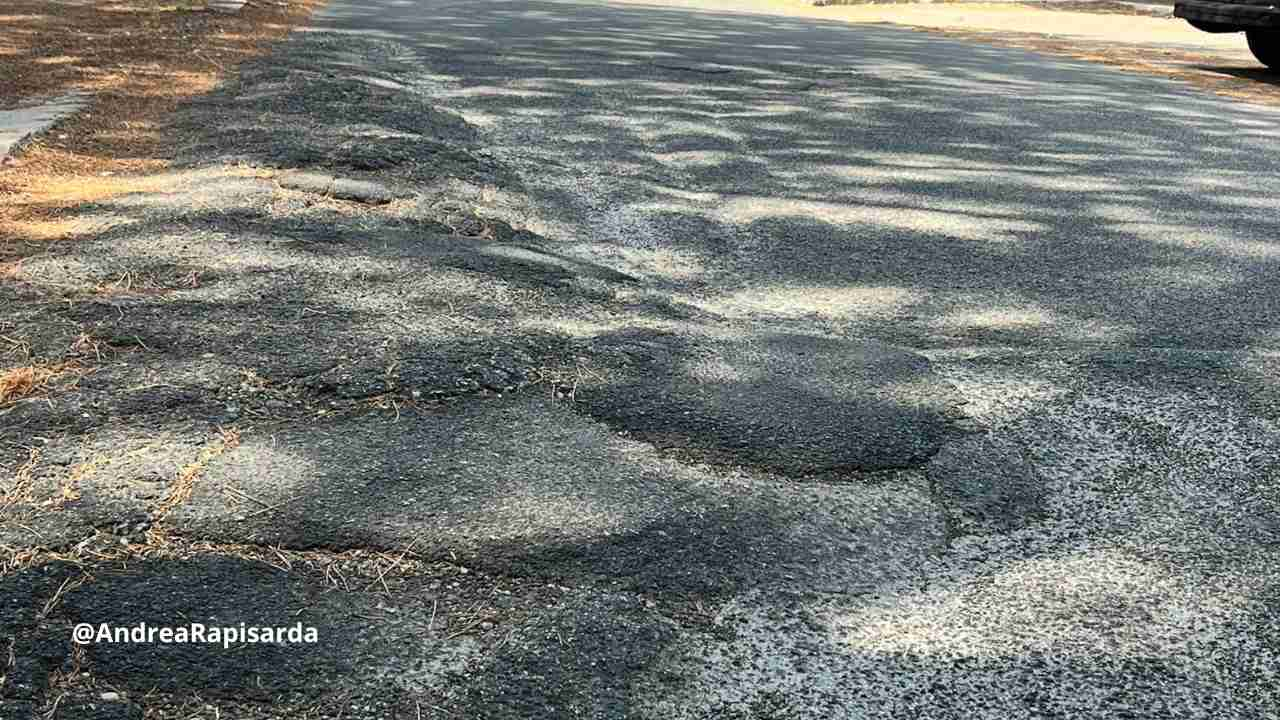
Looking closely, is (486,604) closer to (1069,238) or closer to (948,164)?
(1069,238)

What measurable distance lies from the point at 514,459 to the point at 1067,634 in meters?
1.06

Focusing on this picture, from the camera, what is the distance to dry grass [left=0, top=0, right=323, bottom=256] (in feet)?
14.0

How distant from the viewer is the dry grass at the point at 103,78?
426cm

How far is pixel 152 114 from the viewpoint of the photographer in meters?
5.93

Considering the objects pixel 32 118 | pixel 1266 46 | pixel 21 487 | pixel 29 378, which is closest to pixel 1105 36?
pixel 1266 46

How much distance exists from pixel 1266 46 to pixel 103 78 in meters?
9.10

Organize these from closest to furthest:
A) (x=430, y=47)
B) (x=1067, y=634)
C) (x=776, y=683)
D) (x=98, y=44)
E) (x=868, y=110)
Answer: (x=776, y=683), (x=1067, y=634), (x=868, y=110), (x=98, y=44), (x=430, y=47)

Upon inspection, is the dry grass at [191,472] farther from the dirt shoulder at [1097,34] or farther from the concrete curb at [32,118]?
the dirt shoulder at [1097,34]

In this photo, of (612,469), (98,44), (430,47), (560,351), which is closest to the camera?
(612,469)

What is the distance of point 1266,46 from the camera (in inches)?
411

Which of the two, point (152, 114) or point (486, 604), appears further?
point (152, 114)

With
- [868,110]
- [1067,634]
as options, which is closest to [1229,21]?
[868,110]

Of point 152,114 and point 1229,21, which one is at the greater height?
point 1229,21

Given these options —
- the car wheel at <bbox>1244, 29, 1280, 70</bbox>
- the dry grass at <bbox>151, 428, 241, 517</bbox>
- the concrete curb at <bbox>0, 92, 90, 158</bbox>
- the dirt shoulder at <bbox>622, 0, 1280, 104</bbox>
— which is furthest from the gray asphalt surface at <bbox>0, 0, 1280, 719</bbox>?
the car wheel at <bbox>1244, 29, 1280, 70</bbox>
